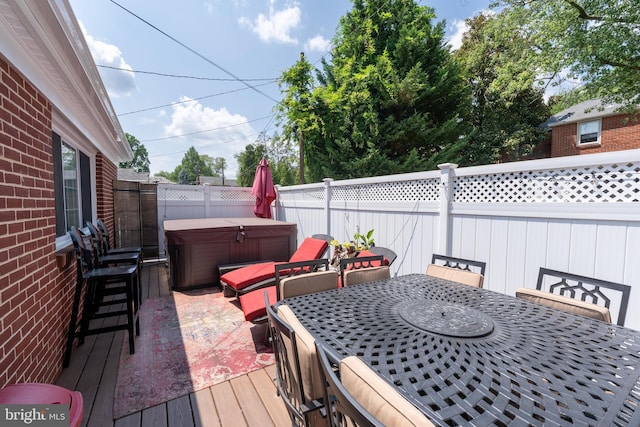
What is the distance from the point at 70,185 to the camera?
12.5 feet

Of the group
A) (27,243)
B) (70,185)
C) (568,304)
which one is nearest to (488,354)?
(568,304)

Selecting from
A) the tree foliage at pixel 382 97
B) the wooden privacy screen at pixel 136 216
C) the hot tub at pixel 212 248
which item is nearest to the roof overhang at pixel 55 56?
the hot tub at pixel 212 248

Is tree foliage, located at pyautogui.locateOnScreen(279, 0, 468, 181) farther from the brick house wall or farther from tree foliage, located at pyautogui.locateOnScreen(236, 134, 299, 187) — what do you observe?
tree foliage, located at pyautogui.locateOnScreen(236, 134, 299, 187)

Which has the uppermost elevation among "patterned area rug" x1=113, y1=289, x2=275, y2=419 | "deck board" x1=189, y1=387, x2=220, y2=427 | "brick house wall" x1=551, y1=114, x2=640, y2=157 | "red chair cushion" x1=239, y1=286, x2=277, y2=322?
"brick house wall" x1=551, y1=114, x2=640, y2=157

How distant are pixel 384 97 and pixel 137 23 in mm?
7156

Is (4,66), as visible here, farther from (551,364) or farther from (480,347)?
(551,364)

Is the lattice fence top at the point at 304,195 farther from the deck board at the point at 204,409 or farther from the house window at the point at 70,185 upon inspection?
the deck board at the point at 204,409

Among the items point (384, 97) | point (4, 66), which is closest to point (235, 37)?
point (384, 97)

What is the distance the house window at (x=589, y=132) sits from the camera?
41.0 feet

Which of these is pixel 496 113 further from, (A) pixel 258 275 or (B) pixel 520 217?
(A) pixel 258 275

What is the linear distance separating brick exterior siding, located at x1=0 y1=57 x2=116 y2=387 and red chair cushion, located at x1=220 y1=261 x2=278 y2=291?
1789 millimetres

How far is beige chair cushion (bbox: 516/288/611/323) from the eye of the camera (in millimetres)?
1736

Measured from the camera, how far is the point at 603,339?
1.43 meters

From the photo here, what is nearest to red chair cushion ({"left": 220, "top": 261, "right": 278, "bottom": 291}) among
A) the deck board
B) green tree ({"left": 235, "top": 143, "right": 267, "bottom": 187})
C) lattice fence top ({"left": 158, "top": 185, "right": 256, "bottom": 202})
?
the deck board
